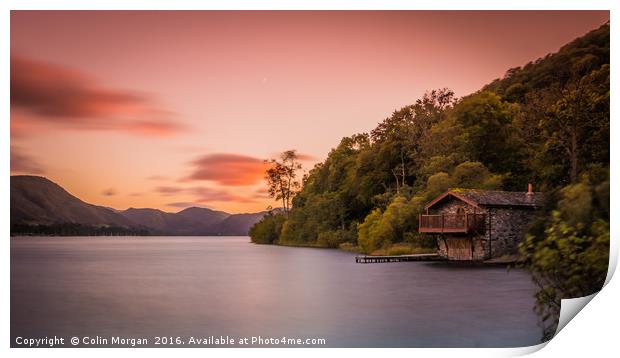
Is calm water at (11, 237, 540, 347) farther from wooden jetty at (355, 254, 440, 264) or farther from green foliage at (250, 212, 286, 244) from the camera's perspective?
green foliage at (250, 212, 286, 244)

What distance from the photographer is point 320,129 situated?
1853 cm

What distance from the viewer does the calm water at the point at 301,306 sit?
387 inches

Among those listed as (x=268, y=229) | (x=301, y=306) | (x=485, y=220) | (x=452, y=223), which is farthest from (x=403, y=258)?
(x=268, y=229)

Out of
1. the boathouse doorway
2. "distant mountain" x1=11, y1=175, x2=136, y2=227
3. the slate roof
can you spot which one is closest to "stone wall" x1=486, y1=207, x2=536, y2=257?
the slate roof

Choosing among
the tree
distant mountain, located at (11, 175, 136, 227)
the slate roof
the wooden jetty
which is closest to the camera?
distant mountain, located at (11, 175, 136, 227)

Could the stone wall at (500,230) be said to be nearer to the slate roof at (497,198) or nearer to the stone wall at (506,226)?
the stone wall at (506,226)

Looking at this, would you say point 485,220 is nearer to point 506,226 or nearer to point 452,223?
point 506,226

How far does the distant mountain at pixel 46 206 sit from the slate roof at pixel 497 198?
32.1 feet

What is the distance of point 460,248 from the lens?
18.8 metres

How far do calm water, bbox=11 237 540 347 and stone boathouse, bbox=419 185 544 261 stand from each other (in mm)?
1100

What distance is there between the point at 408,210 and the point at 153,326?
12.7 metres

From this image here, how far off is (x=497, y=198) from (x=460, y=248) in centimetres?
188

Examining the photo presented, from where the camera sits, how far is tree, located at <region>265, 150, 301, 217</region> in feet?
94.9

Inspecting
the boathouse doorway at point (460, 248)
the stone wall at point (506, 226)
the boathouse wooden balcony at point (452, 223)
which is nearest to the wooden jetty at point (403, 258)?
the boathouse doorway at point (460, 248)
